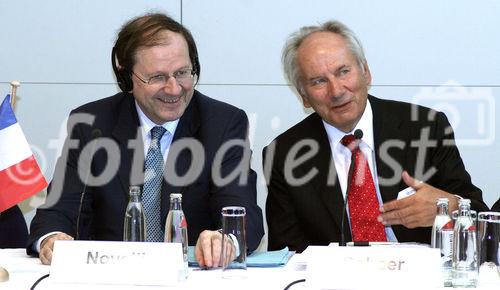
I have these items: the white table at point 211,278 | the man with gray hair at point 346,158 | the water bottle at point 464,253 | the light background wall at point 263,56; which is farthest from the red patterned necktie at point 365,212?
the water bottle at point 464,253

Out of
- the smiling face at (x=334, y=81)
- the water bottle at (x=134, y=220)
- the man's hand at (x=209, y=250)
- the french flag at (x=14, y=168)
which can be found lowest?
the man's hand at (x=209, y=250)

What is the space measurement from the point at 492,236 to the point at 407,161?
0.99 metres

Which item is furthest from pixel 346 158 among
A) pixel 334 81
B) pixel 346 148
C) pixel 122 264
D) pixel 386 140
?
pixel 122 264

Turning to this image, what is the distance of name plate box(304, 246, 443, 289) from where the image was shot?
80.7 inches

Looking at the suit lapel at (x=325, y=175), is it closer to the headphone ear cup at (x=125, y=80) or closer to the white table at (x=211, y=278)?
the white table at (x=211, y=278)

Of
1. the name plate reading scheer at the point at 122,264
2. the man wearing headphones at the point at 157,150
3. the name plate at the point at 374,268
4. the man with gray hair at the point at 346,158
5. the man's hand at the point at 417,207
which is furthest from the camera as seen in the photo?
the man with gray hair at the point at 346,158

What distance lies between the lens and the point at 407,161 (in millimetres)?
3279

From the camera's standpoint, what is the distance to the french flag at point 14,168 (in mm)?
2828

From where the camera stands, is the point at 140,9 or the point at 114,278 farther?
the point at 140,9

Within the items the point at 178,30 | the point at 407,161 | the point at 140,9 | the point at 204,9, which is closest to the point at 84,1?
the point at 140,9

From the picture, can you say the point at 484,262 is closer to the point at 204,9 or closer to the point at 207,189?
the point at 207,189

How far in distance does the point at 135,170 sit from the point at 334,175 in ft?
2.54

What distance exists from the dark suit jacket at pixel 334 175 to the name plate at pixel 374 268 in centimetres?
104

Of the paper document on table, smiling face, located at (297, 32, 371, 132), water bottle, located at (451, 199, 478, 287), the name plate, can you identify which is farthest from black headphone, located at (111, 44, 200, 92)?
water bottle, located at (451, 199, 478, 287)
